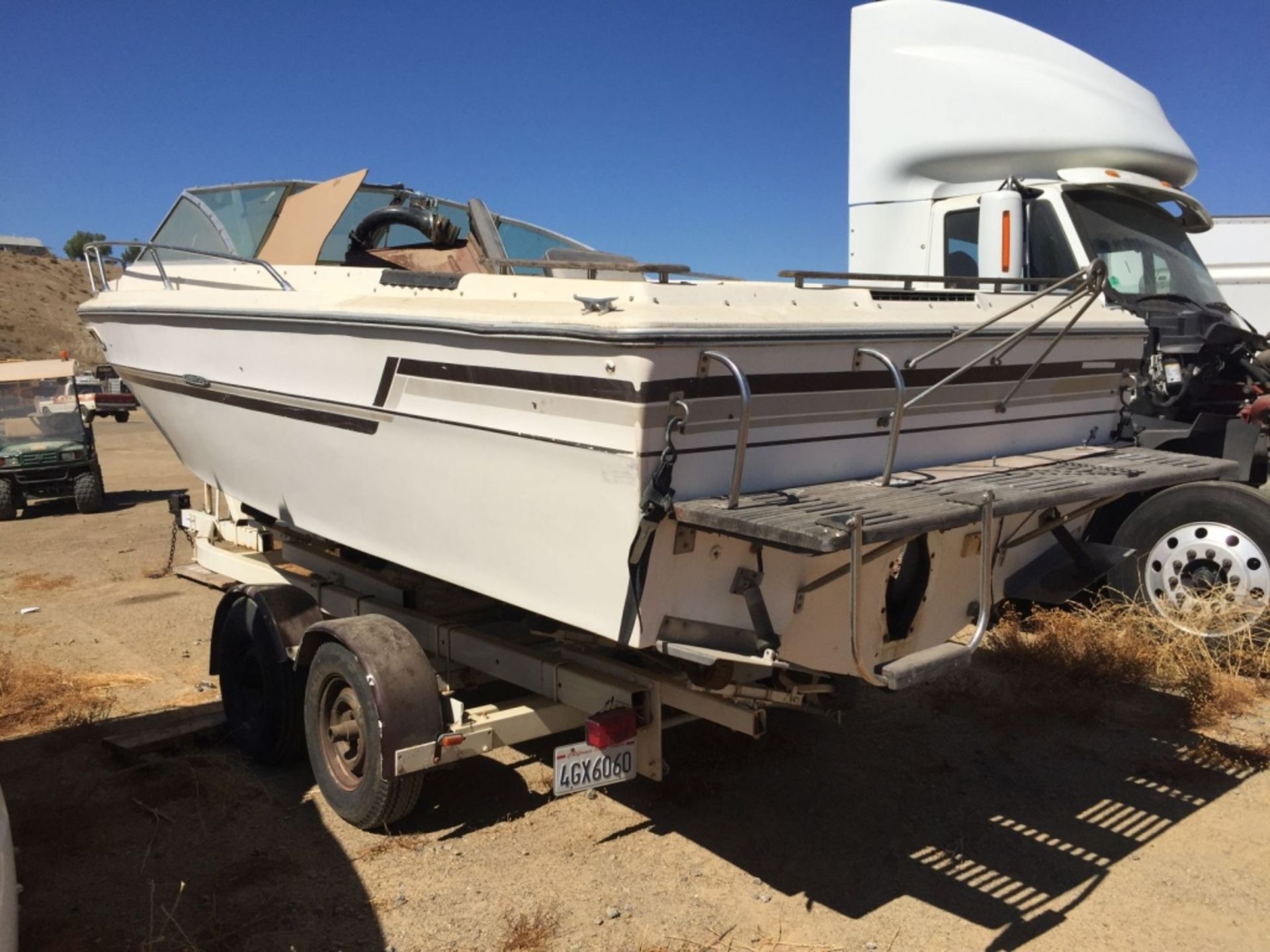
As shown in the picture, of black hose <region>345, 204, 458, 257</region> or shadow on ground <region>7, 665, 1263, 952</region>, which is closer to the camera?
shadow on ground <region>7, 665, 1263, 952</region>

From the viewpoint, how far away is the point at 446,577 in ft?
12.6

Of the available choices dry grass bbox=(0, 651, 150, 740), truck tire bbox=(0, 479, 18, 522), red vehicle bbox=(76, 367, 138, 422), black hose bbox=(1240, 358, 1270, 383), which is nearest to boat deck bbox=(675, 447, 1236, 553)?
black hose bbox=(1240, 358, 1270, 383)

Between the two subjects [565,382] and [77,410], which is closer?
[565,382]

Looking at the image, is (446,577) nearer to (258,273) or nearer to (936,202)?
(258,273)

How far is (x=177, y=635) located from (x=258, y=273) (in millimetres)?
2865

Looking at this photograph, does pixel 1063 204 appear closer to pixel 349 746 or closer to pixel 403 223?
pixel 403 223

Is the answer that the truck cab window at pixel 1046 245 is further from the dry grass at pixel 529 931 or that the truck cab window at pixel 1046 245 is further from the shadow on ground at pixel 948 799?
the dry grass at pixel 529 931

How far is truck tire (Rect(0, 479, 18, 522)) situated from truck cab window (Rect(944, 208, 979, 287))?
1034cm

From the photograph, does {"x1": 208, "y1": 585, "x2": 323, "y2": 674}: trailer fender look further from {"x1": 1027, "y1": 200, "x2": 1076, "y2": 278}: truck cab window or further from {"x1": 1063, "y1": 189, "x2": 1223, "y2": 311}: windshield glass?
{"x1": 1063, "y1": 189, "x2": 1223, "y2": 311}: windshield glass

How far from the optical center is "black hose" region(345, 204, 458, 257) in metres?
5.35

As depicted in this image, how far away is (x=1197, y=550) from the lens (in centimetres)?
554

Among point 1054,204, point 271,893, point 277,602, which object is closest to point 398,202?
point 277,602

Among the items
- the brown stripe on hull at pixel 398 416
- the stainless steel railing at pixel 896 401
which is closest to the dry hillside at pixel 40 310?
the brown stripe on hull at pixel 398 416

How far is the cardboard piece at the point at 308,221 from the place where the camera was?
16.8 ft
